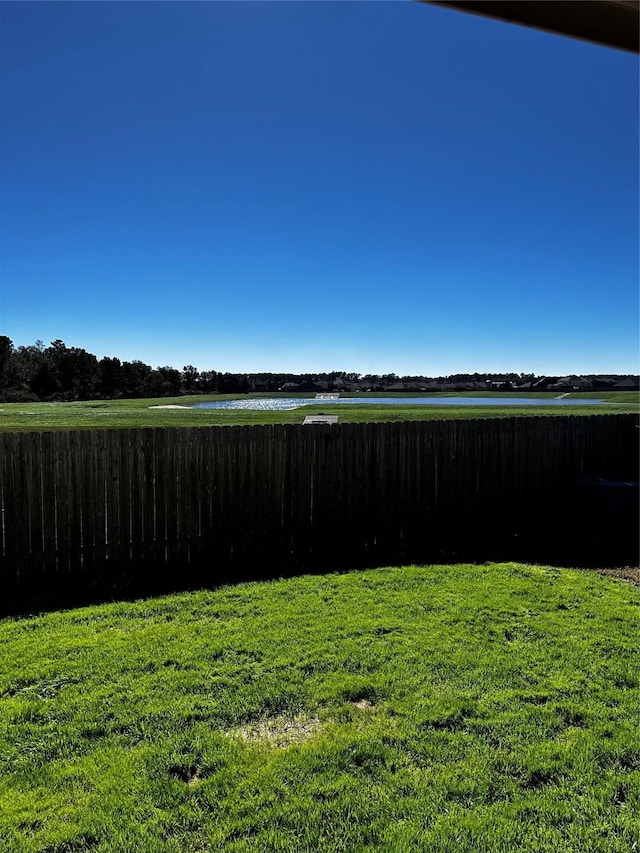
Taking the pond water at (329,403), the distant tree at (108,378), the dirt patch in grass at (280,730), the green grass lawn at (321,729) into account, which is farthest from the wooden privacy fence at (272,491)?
the distant tree at (108,378)

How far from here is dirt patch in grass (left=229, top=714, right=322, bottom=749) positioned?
2477 millimetres

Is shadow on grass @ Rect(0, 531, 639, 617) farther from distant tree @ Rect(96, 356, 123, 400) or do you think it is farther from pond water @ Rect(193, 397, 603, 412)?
distant tree @ Rect(96, 356, 123, 400)

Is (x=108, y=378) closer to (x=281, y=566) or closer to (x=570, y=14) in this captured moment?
(x=281, y=566)

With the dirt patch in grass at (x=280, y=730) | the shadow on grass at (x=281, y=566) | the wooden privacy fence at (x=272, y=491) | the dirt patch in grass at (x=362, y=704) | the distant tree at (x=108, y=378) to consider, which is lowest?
the shadow on grass at (x=281, y=566)

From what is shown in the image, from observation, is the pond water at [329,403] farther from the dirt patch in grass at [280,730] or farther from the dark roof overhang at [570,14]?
the dark roof overhang at [570,14]

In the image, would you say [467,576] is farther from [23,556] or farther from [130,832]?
[23,556]

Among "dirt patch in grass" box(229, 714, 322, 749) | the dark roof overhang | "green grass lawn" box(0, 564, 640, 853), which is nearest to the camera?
the dark roof overhang

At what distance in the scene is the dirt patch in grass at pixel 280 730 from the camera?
8.13ft

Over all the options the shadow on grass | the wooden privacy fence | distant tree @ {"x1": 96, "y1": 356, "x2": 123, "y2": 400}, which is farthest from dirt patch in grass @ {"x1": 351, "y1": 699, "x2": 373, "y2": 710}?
distant tree @ {"x1": 96, "y1": 356, "x2": 123, "y2": 400}

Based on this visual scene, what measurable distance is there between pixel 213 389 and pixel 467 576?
59.3m

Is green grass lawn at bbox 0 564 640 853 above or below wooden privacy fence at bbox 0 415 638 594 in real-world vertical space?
below

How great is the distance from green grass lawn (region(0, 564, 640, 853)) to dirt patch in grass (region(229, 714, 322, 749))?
11 mm

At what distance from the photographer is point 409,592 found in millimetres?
4746

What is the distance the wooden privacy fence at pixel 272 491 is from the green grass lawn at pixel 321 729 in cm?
132
